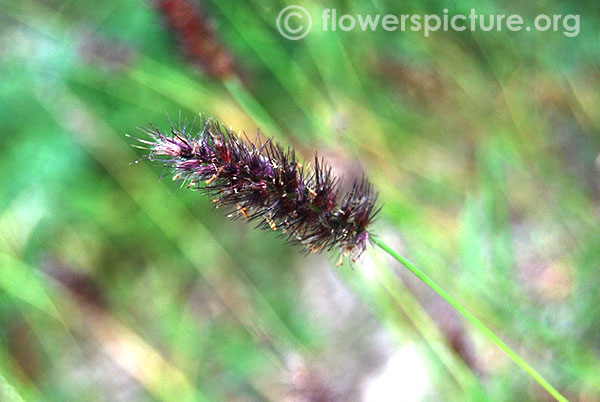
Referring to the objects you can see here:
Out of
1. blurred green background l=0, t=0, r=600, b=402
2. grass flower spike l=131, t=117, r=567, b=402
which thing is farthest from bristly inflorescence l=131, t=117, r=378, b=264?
blurred green background l=0, t=0, r=600, b=402

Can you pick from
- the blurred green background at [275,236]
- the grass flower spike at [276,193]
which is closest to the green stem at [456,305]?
the grass flower spike at [276,193]

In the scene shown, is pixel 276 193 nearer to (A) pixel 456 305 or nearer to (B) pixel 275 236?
(A) pixel 456 305

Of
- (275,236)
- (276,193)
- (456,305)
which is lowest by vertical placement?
(456,305)

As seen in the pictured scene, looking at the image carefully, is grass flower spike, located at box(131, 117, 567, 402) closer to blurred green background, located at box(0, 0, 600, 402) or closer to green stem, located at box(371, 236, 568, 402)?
green stem, located at box(371, 236, 568, 402)

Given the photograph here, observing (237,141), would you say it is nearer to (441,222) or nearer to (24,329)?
(441,222)

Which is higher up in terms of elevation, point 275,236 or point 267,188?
point 275,236

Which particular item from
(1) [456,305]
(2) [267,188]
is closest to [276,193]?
(2) [267,188]

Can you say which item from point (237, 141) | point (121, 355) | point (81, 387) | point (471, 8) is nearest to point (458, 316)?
point (471, 8)
